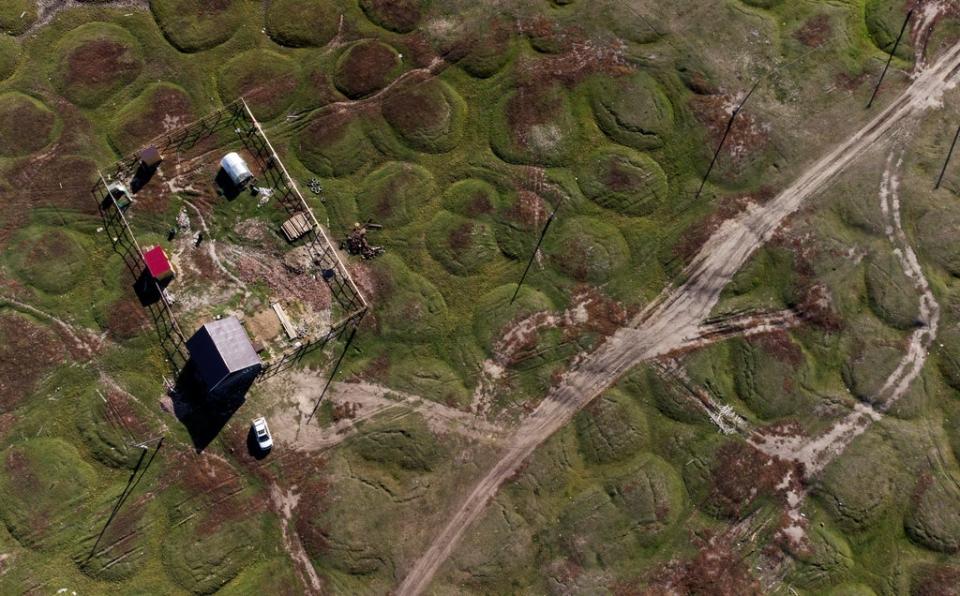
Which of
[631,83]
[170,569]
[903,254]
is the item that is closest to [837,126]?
[903,254]

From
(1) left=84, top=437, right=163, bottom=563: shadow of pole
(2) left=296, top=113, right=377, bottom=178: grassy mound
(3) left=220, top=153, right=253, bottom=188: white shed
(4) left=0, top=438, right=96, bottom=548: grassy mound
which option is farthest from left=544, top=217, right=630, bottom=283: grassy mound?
(4) left=0, top=438, right=96, bottom=548: grassy mound

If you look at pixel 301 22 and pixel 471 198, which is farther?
pixel 301 22

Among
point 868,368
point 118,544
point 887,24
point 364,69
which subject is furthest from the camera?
point 887,24

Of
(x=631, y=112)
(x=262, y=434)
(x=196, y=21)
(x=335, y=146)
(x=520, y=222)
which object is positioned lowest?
(x=262, y=434)

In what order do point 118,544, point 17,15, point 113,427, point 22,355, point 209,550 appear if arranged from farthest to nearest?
point 17,15, point 22,355, point 113,427, point 209,550, point 118,544

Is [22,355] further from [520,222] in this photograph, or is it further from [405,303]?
[520,222]

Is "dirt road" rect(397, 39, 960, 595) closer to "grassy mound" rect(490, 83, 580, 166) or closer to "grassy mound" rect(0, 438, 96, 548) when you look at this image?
"grassy mound" rect(490, 83, 580, 166)

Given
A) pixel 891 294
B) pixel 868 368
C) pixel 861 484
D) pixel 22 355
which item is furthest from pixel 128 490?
pixel 891 294
